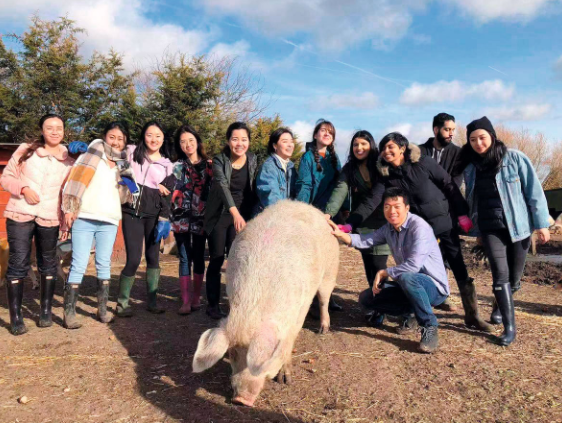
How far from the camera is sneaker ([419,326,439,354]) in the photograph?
409cm

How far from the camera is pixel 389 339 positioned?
4.52 meters

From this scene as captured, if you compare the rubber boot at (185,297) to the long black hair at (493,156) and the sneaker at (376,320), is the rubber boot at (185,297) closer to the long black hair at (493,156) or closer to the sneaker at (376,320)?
the sneaker at (376,320)

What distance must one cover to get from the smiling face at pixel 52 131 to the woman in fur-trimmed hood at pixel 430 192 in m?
3.59

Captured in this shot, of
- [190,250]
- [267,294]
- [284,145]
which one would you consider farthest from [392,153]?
[190,250]

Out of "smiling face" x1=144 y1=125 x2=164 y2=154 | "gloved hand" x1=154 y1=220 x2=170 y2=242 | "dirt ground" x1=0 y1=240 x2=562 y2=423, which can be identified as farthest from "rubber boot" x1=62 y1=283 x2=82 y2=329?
"smiling face" x1=144 y1=125 x2=164 y2=154

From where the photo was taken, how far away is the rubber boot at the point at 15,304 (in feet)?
15.4

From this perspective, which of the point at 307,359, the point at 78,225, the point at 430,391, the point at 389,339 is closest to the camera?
the point at 430,391

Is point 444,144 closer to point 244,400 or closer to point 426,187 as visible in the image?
point 426,187

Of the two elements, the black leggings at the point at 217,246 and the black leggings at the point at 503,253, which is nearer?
the black leggings at the point at 503,253

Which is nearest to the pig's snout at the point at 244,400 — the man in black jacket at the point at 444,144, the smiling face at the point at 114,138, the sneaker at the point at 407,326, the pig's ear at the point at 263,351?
the pig's ear at the point at 263,351

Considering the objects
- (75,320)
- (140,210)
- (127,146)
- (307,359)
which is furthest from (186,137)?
→ (307,359)

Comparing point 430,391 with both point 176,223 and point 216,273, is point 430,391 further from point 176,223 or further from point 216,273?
point 176,223

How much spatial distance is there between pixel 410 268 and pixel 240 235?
1726 millimetres

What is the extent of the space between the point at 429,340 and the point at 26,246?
4317 mm
